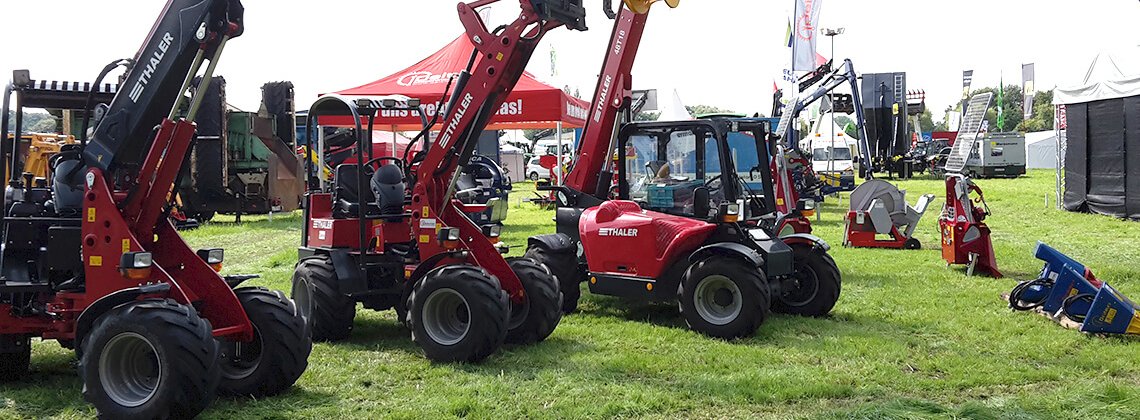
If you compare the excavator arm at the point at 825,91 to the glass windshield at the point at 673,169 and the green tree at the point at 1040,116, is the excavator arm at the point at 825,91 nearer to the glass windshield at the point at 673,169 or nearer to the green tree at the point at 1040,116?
the glass windshield at the point at 673,169

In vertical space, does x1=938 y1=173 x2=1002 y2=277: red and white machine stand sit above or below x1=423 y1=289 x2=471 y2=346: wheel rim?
above

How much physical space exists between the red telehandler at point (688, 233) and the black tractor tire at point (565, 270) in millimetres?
12

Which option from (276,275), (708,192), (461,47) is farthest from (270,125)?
(708,192)

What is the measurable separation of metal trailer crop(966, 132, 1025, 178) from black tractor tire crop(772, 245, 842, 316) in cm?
3229

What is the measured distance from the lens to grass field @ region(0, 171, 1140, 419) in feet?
18.3

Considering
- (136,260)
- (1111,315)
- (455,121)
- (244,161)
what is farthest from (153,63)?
(244,161)

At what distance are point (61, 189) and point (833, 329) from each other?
5.73 meters

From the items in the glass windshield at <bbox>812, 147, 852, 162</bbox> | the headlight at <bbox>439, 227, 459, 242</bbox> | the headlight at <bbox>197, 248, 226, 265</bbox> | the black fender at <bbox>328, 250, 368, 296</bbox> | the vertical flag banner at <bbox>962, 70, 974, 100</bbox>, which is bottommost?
the black fender at <bbox>328, 250, 368, 296</bbox>

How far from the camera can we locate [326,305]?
7.51m

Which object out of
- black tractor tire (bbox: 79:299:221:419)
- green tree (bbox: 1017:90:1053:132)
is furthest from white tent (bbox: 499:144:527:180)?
green tree (bbox: 1017:90:1053:132)

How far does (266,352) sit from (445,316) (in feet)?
5.06

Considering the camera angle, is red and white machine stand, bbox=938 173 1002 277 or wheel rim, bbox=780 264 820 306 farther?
red and white machine stand, bbox=938 173 1002 277

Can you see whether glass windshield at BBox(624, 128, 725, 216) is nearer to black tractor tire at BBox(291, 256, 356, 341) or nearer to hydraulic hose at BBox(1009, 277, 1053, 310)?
hydraulic hose at BBox(1009, 277, 1053, 310)

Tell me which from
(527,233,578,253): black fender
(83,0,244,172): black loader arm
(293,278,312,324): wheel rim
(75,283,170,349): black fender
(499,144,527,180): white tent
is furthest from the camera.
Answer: (499,144,527,180): white tent
